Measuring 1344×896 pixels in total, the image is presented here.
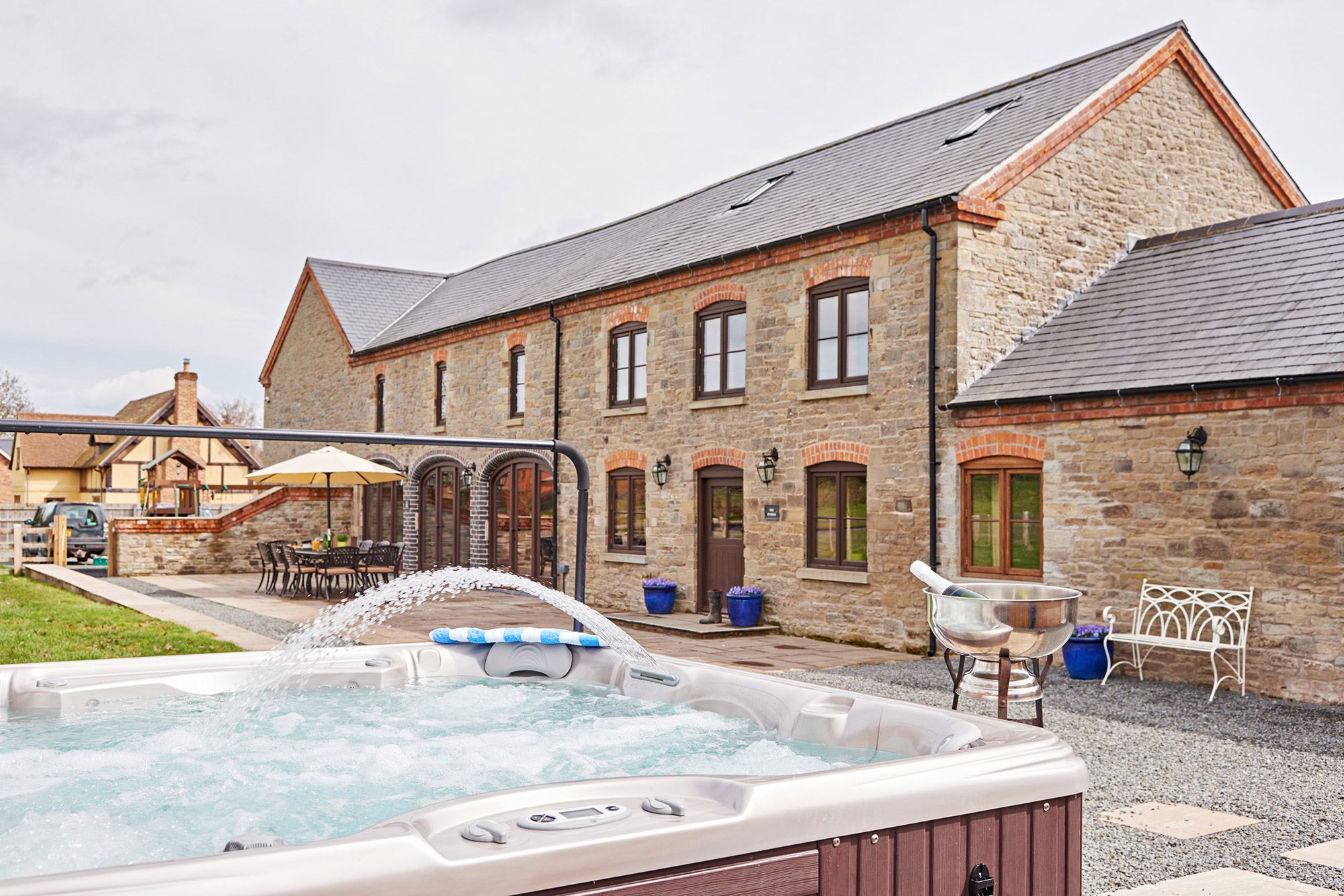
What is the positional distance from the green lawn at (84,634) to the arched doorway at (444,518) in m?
6.71

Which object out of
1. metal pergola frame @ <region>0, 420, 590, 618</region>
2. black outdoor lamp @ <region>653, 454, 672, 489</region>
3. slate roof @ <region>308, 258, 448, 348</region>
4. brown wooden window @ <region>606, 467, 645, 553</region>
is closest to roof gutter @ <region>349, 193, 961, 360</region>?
black outdoor lamp @ <region>653, 454, 672, 489</region>

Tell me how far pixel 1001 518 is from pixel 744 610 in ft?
11.5

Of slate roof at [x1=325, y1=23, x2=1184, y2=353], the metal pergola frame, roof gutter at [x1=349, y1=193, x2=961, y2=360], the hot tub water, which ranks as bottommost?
the hot tub water

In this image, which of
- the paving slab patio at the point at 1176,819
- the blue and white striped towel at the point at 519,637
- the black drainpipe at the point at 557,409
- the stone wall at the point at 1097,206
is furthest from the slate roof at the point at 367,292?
the paving slab patio at the point at 1176,819

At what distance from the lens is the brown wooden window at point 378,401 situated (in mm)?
23125

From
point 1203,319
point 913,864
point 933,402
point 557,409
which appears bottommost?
point 913,864

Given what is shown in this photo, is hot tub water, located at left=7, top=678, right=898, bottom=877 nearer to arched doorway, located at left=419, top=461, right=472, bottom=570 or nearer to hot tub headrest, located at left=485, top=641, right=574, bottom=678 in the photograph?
hot tub headrest, located at left=485, top=641, right=574, bottom=678

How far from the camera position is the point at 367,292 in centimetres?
2650

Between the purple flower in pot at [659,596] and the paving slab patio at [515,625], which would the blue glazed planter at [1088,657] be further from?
the purple flower in pot at [659,596]

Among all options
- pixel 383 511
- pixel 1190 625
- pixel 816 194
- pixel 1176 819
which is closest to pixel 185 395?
pixel 383 511

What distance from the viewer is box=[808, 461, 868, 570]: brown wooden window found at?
39.6 ft

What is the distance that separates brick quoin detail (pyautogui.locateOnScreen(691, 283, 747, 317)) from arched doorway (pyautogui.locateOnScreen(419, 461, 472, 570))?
7112 mm

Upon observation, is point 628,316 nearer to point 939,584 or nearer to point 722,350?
point 722,350

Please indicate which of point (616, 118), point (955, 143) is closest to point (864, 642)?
point (955, 143)
